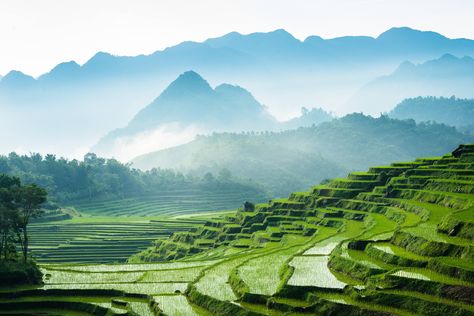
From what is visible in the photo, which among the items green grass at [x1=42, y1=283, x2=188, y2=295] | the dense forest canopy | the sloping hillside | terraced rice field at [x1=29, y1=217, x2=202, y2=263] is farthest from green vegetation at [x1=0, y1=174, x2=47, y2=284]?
the dense forest canopy

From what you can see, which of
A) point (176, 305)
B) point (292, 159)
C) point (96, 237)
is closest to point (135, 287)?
point (176, 305)

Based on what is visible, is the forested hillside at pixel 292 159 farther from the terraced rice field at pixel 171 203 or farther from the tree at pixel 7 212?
the tree at pixel 7 212

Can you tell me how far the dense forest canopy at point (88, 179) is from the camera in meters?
100

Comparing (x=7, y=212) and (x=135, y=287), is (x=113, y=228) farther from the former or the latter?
(x=135, y=287)

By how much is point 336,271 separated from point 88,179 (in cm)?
8353

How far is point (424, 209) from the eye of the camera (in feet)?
116

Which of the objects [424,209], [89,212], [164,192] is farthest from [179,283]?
[164,192]

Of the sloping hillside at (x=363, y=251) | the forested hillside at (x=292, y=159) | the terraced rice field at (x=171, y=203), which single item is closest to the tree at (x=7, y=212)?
the sloping hillside at (x=363, y=251)

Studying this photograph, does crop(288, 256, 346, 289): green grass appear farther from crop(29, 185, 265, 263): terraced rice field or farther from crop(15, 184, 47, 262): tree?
crop(29, 185, 265, 263): terraced rice field

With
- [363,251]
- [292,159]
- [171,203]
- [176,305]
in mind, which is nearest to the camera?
[176,305]

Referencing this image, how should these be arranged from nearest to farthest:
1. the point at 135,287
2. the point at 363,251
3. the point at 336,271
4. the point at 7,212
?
the point at 336,271 < the point at 363,251 < the point at 135,287 < the point at 7,212

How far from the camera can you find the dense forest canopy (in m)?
100

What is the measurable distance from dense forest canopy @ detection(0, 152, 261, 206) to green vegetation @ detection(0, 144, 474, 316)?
195 ft

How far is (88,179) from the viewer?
105 metres
